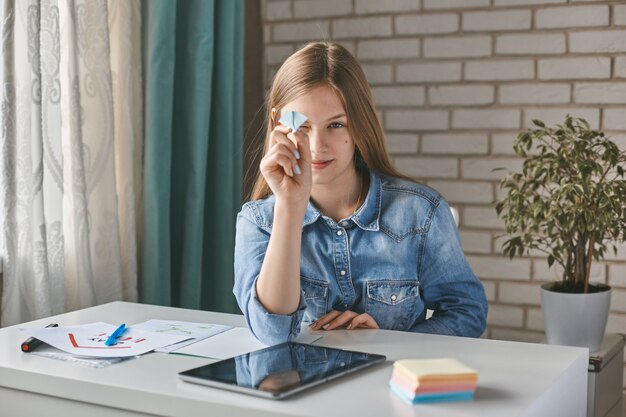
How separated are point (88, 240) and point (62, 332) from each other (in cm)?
80

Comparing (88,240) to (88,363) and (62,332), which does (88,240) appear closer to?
(62,332)

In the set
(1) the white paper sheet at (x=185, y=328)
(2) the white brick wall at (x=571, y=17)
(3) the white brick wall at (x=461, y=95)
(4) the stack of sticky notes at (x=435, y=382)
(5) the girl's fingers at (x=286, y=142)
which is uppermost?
(2) the white brick wall at (x=571, y=17)

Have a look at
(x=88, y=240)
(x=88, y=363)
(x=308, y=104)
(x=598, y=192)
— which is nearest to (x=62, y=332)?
(x=88, y=363)

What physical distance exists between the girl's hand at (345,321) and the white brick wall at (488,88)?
152cm

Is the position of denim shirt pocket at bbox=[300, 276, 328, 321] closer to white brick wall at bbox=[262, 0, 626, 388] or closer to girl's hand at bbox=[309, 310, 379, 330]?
girl's hand at bbox=[309, 310, 379, 330]

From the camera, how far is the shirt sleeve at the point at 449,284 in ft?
5.73

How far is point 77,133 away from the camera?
89.6 inches

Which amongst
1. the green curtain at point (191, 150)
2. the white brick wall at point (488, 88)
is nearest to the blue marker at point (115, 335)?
the green curtain at point (191, 150)

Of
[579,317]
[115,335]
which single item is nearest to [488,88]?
[579,317]

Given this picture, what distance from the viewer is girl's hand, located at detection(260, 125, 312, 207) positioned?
58.6 inches

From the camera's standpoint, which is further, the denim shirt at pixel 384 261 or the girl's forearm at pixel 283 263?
the denim shirt at pixel 384 261

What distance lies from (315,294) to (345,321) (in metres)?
0.14

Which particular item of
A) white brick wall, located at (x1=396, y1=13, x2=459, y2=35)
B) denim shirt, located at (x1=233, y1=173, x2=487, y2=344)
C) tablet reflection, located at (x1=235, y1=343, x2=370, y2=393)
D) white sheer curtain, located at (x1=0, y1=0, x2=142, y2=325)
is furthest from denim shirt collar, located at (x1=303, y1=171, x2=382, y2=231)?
white brick wall, located at (x1=396, y1=13, x2=459, y2=35)

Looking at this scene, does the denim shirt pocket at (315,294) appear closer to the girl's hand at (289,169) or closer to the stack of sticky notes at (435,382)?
the girl's hand at (289,169)
